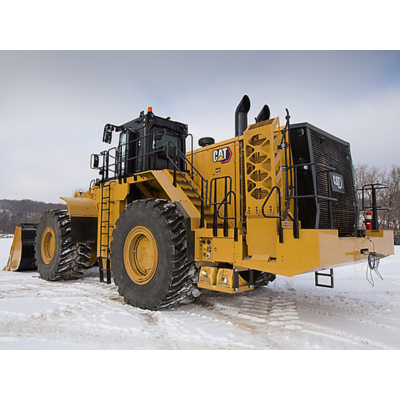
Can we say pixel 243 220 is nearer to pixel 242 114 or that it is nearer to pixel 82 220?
pixel 242 114

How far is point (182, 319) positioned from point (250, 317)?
1.04 meters

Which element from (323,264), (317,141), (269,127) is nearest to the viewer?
(323,264)

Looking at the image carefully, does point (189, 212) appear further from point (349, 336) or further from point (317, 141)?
point (349, 336)

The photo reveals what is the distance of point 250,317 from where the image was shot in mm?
4660

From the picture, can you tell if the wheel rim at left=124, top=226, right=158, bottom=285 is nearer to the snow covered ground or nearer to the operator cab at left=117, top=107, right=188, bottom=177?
the snow covered ground

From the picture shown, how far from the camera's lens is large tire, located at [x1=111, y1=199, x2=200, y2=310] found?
4.73 metres

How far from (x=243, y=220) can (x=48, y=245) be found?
5.98 meters

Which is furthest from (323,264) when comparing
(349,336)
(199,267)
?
(199,267)

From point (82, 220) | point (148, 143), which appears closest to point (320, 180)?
point (148, 143)

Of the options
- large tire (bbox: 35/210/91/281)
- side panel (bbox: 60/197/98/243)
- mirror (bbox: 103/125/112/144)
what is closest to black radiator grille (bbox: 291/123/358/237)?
mirror (bbox: 103/125/112/144)

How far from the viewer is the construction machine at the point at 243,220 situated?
4.11 m

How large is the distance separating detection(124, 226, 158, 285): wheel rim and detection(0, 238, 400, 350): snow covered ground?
1.82 feet

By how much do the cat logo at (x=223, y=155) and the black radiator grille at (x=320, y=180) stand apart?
1425mm

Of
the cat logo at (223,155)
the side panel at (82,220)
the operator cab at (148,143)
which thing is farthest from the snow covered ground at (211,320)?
the operator cab at (148,143)
